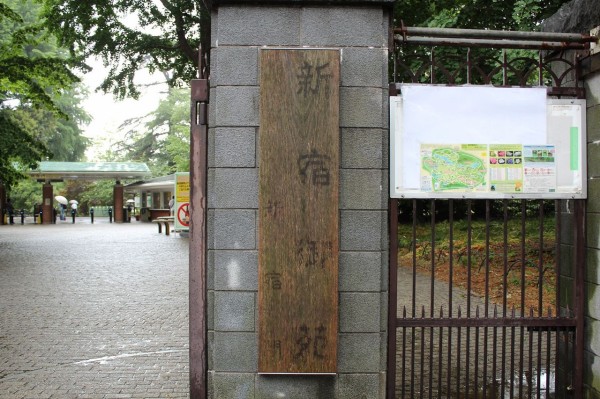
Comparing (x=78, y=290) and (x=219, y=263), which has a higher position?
(x=219, y=263)

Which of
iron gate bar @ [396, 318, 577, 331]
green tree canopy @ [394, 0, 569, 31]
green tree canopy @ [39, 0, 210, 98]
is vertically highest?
green tree canopy @ [39, 0, 210, 98]

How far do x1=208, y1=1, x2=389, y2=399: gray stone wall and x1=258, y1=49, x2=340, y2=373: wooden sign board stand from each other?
5.3 inches

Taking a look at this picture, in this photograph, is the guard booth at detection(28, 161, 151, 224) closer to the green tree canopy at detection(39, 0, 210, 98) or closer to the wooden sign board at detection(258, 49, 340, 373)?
the green tree canopy at detection(39, 0, 210, 98)

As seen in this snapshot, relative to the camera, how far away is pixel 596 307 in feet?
13.7

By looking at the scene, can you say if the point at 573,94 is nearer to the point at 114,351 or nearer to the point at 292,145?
the point at 292,145

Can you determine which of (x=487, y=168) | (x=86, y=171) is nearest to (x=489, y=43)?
(x=487, y=168)

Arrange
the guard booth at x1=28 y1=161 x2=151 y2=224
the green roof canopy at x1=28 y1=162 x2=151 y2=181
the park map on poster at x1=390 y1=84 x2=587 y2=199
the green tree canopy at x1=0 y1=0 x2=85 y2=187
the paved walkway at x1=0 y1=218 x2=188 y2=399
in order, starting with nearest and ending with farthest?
the park map on poster at x1=390 y1=84 x2=587 y2=199, the paved walkway at x1=0 y1=218 x2=188 y2=399, the green tree canopy at x1=0 y1=0 x2=85 y2=187, the guard booth at x1=28 y1=161 x2=151 y2=224, the green roof canopy at x1=28 y1=162 x2=151 y2=181

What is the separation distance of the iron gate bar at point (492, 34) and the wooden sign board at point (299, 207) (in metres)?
0.70

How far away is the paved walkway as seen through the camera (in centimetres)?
523

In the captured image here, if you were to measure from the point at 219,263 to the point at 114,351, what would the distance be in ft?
9.99

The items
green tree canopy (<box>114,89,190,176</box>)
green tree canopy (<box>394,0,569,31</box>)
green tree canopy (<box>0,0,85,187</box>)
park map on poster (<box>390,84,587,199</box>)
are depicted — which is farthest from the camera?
green tree canopy (<box>114,89,190,176</box>)

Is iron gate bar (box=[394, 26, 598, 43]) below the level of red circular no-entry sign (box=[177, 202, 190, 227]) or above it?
above

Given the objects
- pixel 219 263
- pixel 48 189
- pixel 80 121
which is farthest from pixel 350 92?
pixel 80 121

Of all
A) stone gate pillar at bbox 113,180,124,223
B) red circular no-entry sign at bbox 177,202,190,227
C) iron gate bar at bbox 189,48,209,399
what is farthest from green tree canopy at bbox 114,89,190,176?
iron gate bar at bbox 189,48,209,399
